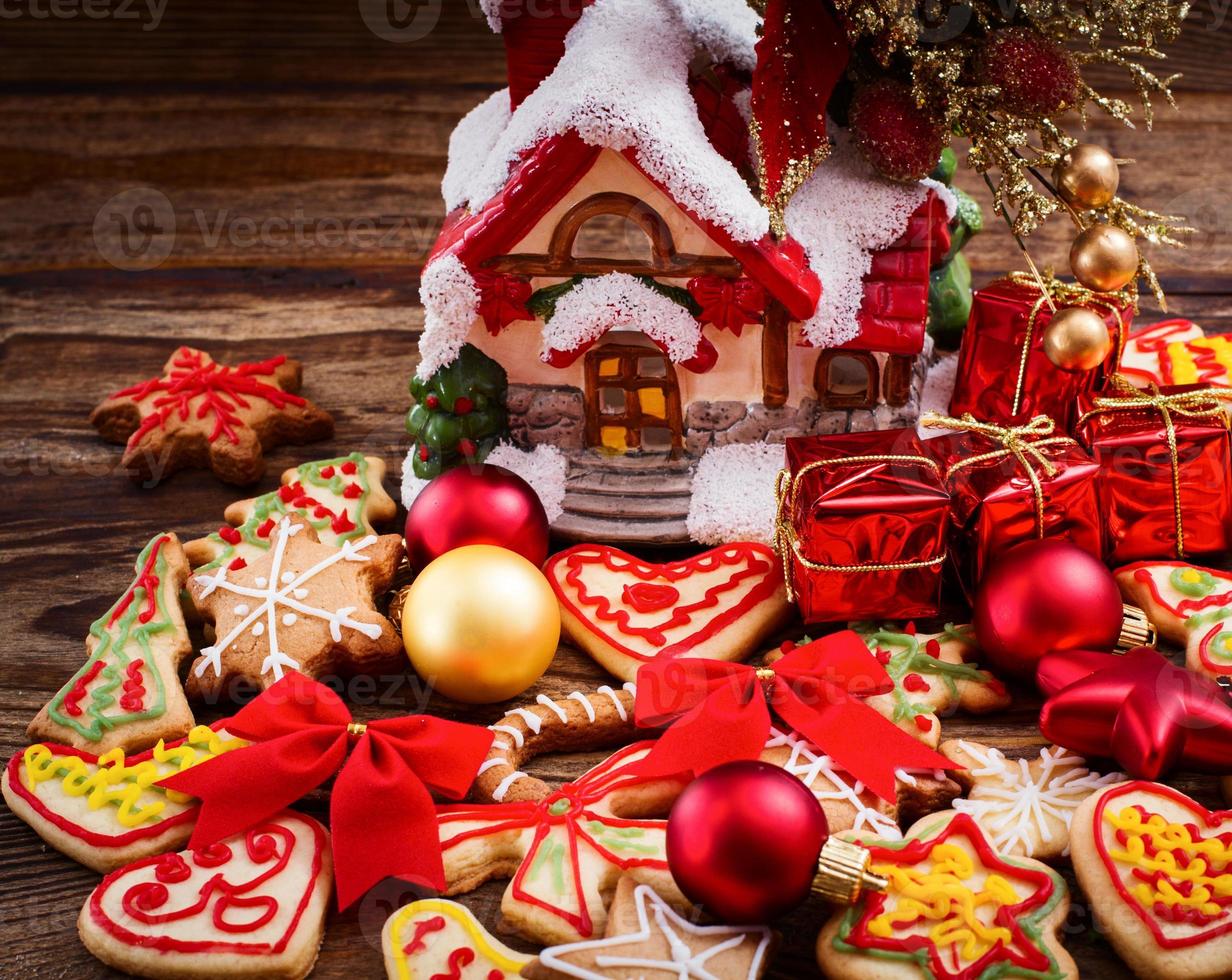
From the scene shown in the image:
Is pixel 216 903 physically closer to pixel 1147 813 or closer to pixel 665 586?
pixel 665 586

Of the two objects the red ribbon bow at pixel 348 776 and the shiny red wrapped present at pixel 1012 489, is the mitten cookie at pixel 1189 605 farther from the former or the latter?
the red ribbon bow at pixel 348 776

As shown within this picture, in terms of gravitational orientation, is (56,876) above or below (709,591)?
below

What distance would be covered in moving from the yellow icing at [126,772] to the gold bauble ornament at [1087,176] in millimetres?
1392

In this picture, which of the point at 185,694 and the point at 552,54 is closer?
the point at 185,694

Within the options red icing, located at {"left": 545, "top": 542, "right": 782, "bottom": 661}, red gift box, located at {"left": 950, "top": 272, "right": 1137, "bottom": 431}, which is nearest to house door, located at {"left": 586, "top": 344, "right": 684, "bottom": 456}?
red icing, located at {"left": 545, "top": 542, "right": 782, "bottom": 661}

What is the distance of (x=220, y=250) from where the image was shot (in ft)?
9.56

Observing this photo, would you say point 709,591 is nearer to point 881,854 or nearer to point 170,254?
point 881,854

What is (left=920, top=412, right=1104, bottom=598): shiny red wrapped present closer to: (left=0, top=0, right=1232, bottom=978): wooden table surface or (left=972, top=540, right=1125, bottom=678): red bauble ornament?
(left=972, top=540, right=1125, bottom=678): red bauble ornament

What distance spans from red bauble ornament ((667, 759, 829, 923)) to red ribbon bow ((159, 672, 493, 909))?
300 millimetres

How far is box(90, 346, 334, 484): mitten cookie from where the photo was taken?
87.8 inches

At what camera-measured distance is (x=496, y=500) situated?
73.9 inches

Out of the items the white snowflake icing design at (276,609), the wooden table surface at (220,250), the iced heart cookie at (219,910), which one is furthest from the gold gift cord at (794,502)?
the iced heart cookie at (219,910)

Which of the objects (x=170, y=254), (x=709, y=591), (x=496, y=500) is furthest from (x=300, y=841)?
(x=170, y=254)

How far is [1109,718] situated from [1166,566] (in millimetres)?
358
